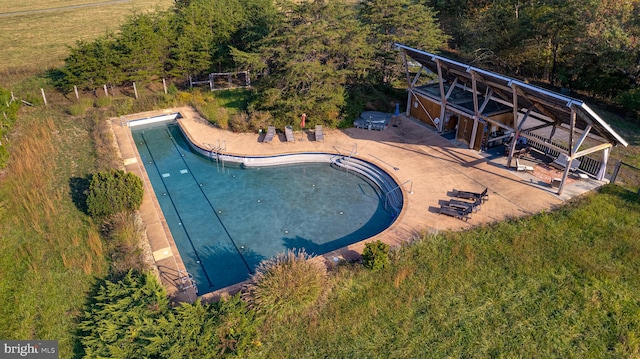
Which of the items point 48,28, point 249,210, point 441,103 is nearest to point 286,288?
point 249,210

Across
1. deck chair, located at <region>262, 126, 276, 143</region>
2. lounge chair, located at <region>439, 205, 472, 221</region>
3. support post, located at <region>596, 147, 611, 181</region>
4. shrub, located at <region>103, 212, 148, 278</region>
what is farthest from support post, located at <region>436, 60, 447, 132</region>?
shrub, located at <region>103, 212, 148, 278</region>

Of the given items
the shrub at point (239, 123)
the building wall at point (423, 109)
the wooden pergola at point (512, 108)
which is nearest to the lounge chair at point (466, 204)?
the wooden pergola at point (512, 108)

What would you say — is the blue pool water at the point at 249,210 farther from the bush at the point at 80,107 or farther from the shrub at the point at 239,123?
the bush at the point at 80,107

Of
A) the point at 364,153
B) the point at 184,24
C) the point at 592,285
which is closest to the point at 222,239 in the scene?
the point at 364,153

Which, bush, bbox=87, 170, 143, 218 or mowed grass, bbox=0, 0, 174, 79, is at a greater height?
mowed grass, bbox=0, 0, 174, 79

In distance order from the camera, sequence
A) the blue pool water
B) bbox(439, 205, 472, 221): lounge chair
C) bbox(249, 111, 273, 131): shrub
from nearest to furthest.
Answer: the blue pool water < bbox(439, 205, 472, 221): lounge chair < bbox(249, 111, 273, 131): shrub

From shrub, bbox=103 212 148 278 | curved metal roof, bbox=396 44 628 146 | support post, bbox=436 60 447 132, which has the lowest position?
shrub, bbox=103 212 148 278

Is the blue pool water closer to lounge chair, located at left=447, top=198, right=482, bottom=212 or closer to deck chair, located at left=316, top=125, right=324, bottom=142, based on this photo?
deck chair, located at left=316, top=125, right=324, bottom=142
